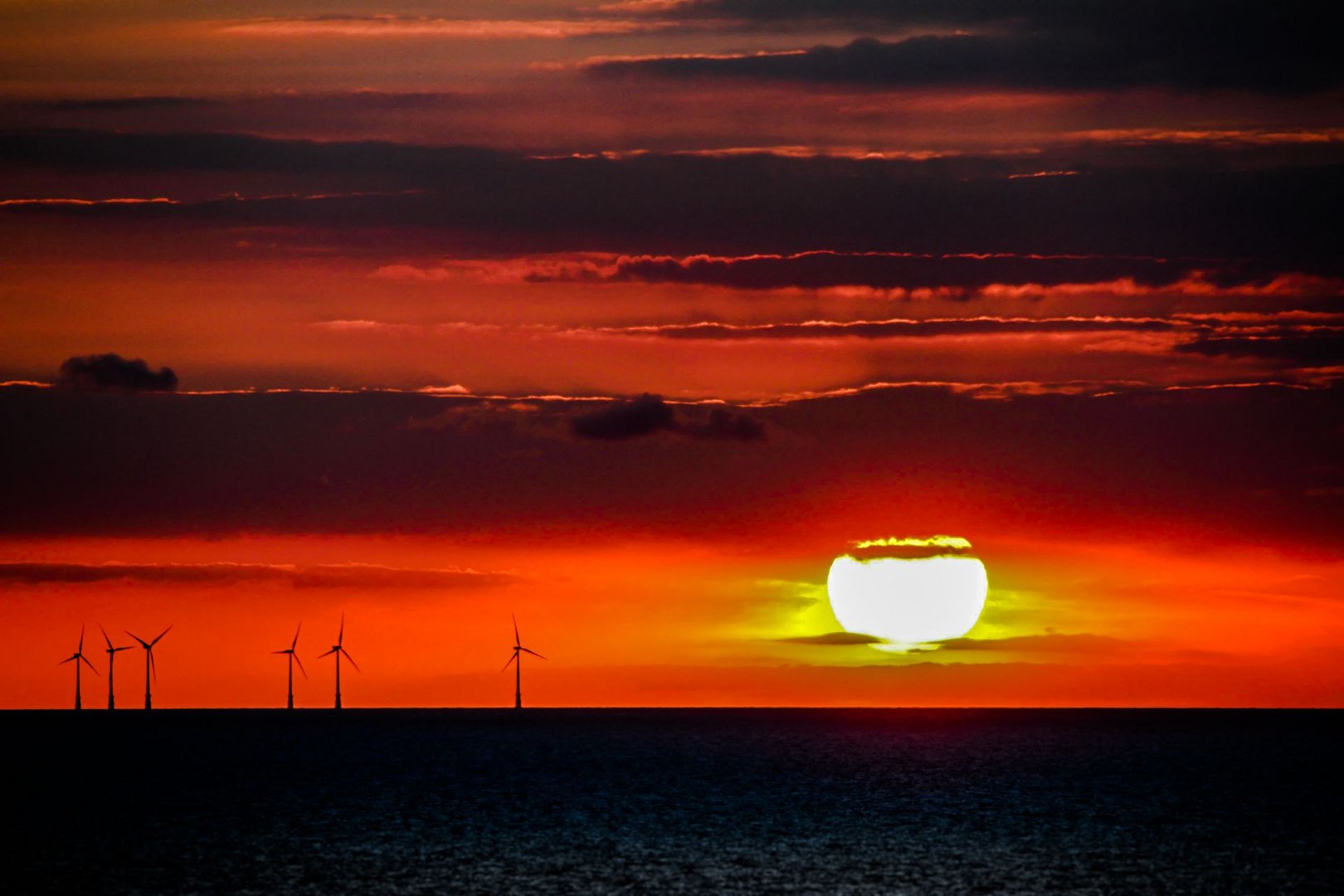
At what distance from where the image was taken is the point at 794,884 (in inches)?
3878

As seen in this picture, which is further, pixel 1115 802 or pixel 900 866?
pixel 1115 802

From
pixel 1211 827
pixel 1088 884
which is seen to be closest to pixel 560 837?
pixel 1088 884

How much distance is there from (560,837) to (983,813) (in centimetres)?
4614

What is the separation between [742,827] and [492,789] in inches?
2279

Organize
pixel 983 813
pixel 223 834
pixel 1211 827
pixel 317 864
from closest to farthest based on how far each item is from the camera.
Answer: pixel 317 864
pixel 223 834
pixel 1211 827
pixel 983 813

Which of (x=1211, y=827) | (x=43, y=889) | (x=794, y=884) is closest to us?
(x=43, y=889)

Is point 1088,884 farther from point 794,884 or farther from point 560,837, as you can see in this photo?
point 560,837

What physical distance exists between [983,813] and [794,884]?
62.1m

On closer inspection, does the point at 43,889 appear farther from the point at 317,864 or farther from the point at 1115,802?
the point at 1115,802

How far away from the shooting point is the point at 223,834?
420 ft

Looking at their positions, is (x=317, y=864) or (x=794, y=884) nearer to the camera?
(x=794, y=884)

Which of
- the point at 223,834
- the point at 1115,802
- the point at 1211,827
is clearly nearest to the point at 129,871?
the point at 223,834

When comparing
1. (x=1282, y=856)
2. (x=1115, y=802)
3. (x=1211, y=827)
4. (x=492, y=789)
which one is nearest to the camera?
(x=1282, y=856)

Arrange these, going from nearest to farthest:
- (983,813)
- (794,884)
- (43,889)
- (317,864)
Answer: (43,889) → (794,884) → (317,864) → (983,813)
